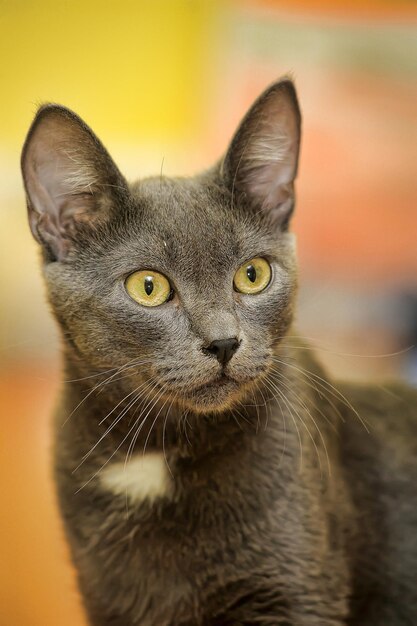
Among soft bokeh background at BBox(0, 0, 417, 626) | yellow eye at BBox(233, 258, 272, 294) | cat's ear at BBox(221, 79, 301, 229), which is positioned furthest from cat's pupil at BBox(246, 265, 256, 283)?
soft bokeh background at BBox(0, 0, 417, 626)

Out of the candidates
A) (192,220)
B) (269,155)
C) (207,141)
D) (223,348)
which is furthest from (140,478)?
(207,141)

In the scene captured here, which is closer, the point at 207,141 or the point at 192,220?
the point at 192,220

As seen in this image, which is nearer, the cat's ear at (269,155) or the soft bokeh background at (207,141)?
the cat's ear at (269,155)

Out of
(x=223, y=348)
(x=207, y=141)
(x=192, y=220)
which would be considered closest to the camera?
(x=223, y=348)

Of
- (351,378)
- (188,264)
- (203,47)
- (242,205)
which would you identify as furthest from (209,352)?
(203,47)

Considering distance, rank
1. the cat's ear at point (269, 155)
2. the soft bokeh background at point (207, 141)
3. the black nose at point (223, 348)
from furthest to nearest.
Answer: the soft bokeh background at point (207, 141) → the cat's ear at point (269, 155) → the black nose at point (223, 348)

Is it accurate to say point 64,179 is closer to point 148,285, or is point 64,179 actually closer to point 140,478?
point 148,285

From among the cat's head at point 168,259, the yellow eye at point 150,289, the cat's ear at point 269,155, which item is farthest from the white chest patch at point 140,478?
the cat's ear at point 269,155

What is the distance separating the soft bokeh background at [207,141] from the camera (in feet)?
4.07

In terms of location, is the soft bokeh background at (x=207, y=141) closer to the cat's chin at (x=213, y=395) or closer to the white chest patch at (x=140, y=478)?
the white chest patch at (x=140, y=478)

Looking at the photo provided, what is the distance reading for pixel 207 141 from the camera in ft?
4.71

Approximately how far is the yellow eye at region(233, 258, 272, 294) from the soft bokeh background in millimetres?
236

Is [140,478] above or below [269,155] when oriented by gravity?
below

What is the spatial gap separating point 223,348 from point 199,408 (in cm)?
11
